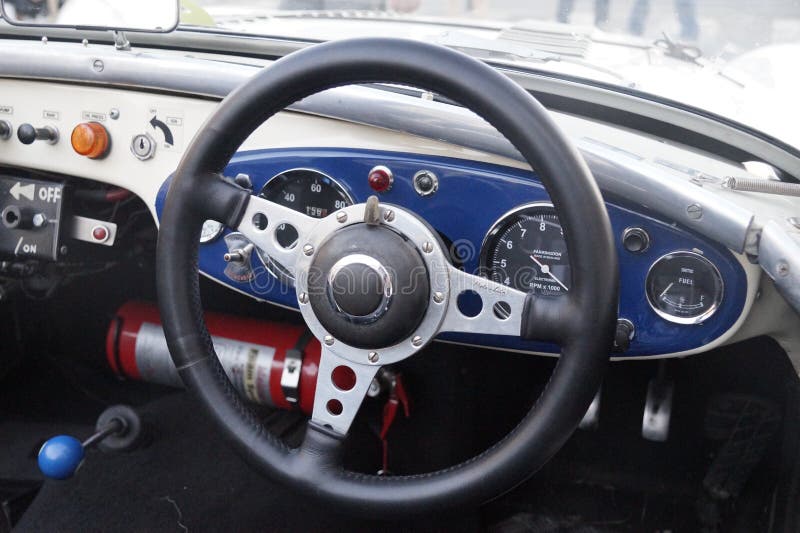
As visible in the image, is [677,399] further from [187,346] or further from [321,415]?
[187,346]

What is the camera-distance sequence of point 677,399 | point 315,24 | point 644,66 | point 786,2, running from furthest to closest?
point 677,399 → point 315,24 → point 644,66 → point 786,2

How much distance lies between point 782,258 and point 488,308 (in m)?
0.45

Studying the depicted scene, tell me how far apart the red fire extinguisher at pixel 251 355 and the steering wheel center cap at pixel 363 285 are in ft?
2.35

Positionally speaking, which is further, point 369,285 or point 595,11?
point 595,11

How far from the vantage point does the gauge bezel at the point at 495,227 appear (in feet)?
4.86

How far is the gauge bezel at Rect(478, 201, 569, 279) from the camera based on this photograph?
1.48 metres

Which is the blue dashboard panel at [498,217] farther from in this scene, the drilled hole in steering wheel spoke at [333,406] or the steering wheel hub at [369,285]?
the drilled hole in steering wheel spoke at [333,406]

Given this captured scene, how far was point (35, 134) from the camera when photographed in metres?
1.79

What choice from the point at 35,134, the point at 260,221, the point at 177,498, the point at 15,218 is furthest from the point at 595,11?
the point at 177,498

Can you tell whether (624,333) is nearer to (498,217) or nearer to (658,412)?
(498,217)

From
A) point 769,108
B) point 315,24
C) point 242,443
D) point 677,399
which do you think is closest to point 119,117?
point 315,24

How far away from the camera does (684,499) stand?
2.23m

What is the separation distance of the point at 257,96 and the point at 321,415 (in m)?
0.52

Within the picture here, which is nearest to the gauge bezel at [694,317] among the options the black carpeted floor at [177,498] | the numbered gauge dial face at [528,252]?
the numbered gauge dial face at [528,252]
